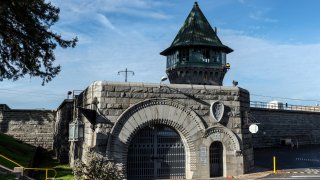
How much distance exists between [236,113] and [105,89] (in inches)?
271

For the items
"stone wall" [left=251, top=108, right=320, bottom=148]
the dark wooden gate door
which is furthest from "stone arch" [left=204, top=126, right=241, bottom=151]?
"stone wall" [left=251, top=108, right=320, bottom=148]

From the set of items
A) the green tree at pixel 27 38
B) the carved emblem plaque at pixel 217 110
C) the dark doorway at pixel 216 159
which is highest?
the green tree at pixel 27 38

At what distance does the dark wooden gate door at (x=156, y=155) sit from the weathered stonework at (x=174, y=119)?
391mm

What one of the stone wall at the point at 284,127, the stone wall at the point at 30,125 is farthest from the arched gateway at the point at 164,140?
the stone wall at the point at 284,127

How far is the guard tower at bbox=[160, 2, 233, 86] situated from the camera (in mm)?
35594

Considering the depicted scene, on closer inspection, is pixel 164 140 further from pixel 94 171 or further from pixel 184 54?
pixel 184 54

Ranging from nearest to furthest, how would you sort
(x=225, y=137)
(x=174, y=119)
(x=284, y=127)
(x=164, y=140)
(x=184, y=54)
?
(x=174, y=119)
(x=164, y=140)
(x=225, y=137)
(x=184, y=54)
(x=284, y=127)

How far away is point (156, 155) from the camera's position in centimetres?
1688

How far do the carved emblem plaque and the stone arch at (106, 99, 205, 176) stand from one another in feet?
2.85

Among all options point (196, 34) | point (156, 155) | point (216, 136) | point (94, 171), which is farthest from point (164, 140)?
point (196, 34)

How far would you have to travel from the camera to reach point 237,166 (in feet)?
58.0

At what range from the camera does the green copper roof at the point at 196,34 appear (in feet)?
116

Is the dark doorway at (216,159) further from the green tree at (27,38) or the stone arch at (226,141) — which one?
the green tree at (27,38)

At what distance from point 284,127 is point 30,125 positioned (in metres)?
33.5
